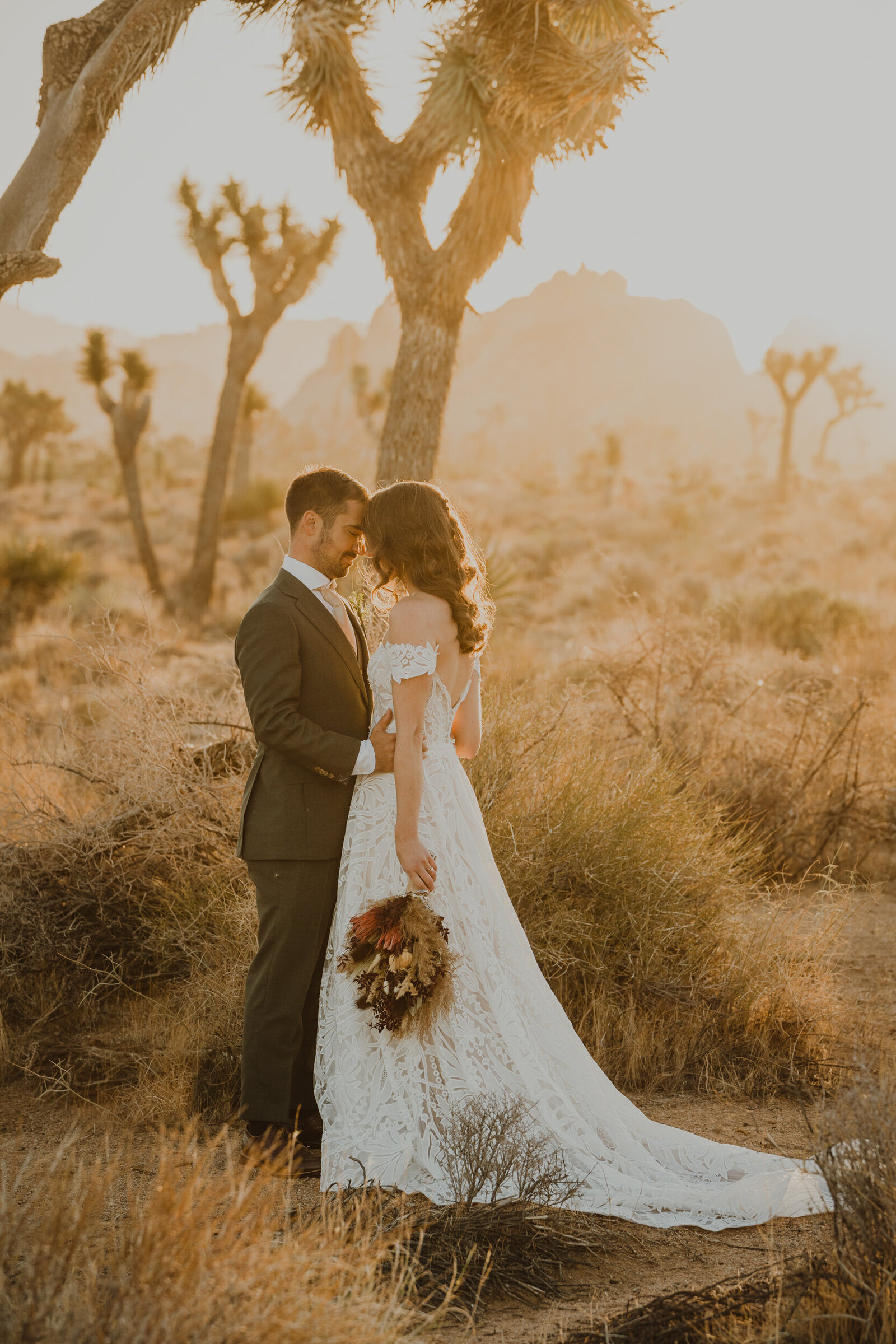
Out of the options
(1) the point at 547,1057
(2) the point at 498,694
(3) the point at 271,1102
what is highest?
(2) the point at 498,694

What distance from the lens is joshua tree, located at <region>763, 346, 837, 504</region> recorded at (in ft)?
91.5

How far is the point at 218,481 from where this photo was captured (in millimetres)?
15383

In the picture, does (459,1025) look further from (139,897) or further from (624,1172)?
(139,897)

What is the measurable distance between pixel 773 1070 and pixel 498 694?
85.9 inches

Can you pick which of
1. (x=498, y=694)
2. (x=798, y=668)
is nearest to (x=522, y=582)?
(x=798, y=668)

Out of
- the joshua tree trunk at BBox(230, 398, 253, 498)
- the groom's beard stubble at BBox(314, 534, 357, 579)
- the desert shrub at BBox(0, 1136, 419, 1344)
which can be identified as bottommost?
the desert shrub at BBox(0, 1136, 419, 1344)

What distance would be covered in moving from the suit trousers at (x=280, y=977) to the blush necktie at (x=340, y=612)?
28.7 inches

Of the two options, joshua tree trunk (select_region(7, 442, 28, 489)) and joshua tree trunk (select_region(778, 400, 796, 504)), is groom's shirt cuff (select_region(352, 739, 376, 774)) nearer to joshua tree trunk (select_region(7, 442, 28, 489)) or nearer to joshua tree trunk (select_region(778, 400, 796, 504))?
joshua tree trunk (select_region(778, 400, 796, 504))

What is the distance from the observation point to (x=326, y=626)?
3.18m

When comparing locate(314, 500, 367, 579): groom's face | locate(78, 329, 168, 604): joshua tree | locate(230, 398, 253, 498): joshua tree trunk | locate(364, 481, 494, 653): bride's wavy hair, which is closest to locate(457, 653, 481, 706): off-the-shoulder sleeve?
locate(364, 481, 494, 653): bride's wavy hair

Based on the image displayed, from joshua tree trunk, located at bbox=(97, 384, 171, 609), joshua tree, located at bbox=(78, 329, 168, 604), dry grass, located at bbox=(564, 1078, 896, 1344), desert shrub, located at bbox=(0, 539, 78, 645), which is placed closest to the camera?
dry grass, located at bbox=(564, 1078, 896, 1344)

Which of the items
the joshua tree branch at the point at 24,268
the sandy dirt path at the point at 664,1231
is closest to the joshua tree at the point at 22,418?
the joshua tree branch at the point at 24,268

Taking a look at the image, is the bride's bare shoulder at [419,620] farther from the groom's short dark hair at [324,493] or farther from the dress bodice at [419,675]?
the groom's short dark hair at [324,493]

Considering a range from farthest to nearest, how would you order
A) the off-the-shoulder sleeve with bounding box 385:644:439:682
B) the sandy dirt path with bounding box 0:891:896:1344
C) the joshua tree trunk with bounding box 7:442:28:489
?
the joshua tree trunk with bounding box 7:442:28:489 → the off-the-shoulder sleeve with bounding box 385:644:439:682 → the sandy dirt path with bounding box 0:891:896:1344
